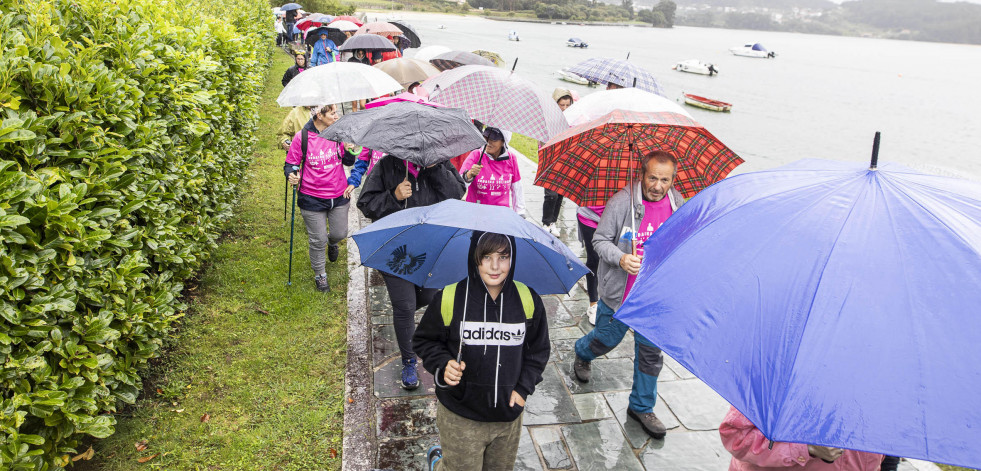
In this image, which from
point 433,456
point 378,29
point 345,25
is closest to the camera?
point 433,456

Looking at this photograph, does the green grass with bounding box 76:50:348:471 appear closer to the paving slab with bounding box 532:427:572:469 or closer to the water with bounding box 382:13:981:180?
the paving slab with bounding box 532:427:572:469

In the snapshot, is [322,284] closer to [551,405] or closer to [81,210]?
[551,405]

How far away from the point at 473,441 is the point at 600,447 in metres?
1.46

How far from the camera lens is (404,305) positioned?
4344 millimetres

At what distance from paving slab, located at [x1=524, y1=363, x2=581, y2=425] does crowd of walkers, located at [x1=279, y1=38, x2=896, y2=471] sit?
0.76 ft

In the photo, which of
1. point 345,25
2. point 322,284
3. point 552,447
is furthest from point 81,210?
point 345,25

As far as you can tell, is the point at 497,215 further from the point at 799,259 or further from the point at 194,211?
the point at 194,211

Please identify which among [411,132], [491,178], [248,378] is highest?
[411,132]

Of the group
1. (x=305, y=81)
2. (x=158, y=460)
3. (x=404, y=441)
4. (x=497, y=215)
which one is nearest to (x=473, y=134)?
(x=497, y=215)

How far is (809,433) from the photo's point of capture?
1.61 meters

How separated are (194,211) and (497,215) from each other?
363cm

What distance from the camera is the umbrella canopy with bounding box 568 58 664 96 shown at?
766cm

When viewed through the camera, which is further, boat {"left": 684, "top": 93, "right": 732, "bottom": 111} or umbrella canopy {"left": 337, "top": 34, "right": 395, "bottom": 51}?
boat {"left": 684, "top": 93, "right": 732, "bottom": 111}

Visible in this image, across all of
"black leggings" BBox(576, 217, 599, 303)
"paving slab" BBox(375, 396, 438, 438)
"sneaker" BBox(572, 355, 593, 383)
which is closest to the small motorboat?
"black leggings" BBox(576, 217, 599, 303)
